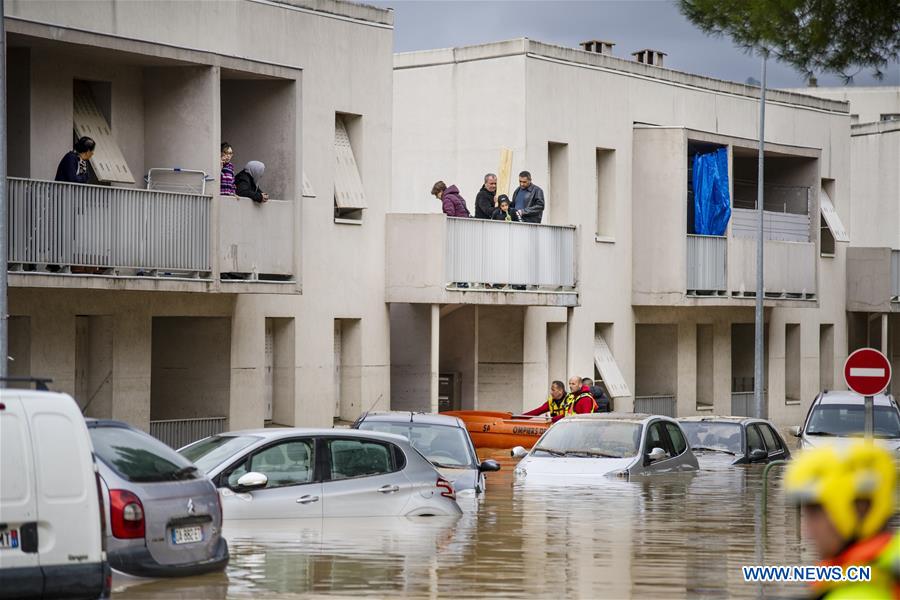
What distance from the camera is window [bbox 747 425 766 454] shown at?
2328 cm

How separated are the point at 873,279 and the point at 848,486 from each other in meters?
41.8

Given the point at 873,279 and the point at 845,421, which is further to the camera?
the point at 873,279

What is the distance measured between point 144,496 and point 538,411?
17.7 meters

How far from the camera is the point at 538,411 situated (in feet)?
91.8

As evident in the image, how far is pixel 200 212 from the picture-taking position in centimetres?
2309

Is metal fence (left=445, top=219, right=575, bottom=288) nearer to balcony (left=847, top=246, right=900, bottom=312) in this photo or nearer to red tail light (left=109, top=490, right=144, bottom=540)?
balcony (left=847, top=246, right=900, bottom=312)

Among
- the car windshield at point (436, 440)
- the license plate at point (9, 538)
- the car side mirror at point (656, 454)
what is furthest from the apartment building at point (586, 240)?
the license plate at point (9, 538)

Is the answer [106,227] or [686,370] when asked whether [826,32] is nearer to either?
[106,227]

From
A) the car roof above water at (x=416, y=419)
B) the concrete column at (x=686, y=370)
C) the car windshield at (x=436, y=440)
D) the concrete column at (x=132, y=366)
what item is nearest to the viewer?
the car windshield at (x=436, y=440)

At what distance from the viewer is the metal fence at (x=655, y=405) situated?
120 ft

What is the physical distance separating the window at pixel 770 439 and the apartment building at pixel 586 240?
6882 millimetres

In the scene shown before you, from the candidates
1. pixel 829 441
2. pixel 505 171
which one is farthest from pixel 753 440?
pixel 505 171

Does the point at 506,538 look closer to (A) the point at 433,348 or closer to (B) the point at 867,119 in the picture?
(A) the point at 433,348

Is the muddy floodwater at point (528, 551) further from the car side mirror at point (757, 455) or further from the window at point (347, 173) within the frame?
the window at point (347, 173)
